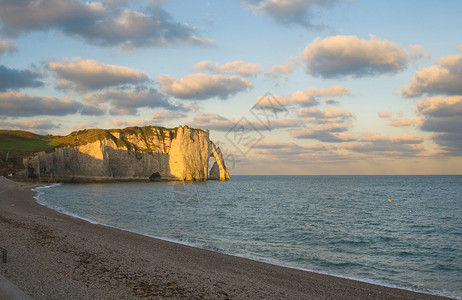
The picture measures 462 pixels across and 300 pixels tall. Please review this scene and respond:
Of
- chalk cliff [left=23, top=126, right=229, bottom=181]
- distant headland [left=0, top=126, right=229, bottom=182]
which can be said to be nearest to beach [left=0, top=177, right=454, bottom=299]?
distant headland [left=0, top=126, right=229, bottom=182]

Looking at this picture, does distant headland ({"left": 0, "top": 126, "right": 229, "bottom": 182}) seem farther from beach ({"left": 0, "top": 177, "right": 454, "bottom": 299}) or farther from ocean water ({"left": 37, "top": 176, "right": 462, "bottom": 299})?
beach ({"left": 0, "top": 177, "right": 454, "bottom": 299})

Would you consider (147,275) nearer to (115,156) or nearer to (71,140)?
(115,156)

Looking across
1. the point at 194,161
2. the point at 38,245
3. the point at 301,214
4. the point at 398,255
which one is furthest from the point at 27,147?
the point at 398,255

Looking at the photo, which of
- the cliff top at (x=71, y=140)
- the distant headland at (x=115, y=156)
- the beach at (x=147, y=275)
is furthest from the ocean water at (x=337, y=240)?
the cliff top at (x=71, y=140)

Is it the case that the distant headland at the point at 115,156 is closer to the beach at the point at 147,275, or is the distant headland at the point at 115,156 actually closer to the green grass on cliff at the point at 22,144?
the green grass on cliff at the point at 22,144

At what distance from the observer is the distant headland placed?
10256 cm

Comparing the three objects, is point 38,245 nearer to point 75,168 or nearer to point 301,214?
point 301,214

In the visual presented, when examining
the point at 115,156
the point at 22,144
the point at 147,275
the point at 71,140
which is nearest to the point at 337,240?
the point at 147,275

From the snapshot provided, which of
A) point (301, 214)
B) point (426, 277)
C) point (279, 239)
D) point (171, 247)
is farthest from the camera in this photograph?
point (301, 214)

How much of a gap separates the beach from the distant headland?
9325 cm

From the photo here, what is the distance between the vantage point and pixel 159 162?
434 ft

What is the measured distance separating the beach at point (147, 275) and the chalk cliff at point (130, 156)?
3860 inches

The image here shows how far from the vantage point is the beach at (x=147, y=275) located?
10.4 meters

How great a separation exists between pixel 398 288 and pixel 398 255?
7.00m
